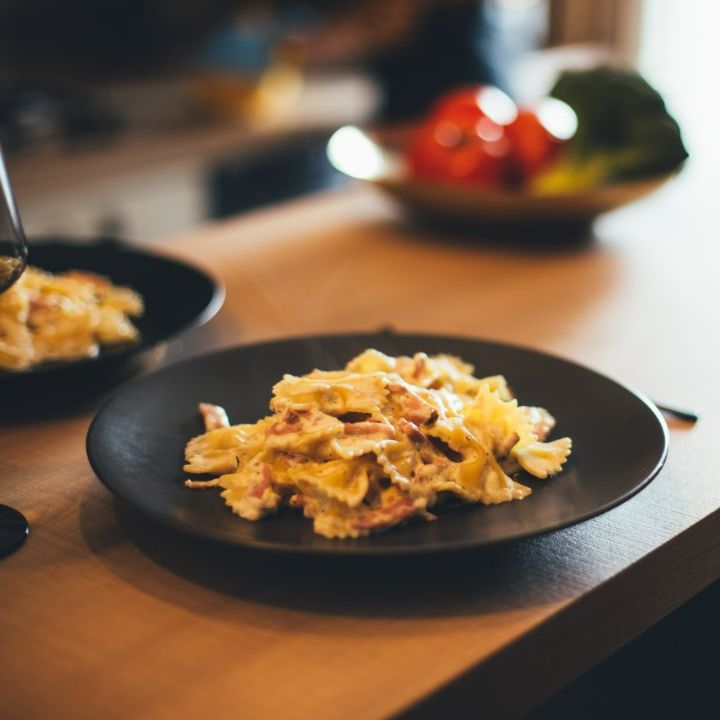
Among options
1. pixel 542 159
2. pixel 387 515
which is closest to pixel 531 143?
pixel 542 159

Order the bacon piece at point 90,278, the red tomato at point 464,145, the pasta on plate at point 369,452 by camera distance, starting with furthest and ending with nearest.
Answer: the red tomato at point 464,145
the bacon piece at point 90,278
the pasta on plate at point 369,452

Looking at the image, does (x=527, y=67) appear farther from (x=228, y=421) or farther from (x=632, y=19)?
(x=228, y=421)

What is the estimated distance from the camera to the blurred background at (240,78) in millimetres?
3242

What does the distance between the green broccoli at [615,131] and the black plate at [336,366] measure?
0.74m

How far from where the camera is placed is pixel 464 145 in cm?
181

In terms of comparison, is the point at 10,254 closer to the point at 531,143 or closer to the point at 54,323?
the point at 54,323

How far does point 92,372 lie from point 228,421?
0.18 metres

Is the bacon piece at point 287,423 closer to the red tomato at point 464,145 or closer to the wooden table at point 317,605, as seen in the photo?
the wooden table at point 317,605

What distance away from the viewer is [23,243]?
885 mm

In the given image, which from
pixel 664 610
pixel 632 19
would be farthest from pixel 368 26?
pixel 664 610

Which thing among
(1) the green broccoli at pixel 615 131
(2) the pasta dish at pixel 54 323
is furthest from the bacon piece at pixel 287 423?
(1) the green broccoli at pixel 615 131

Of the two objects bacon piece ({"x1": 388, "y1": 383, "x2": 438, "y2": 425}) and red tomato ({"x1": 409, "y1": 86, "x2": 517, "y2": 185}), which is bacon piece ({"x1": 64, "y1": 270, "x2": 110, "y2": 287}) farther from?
red tomato ({"x1": 409, "y1": 86, "x2": 517, "y2": 185})

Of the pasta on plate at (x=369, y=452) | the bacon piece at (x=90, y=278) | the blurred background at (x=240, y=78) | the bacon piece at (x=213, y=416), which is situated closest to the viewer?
the pasta on plate at (x=369, y=452)

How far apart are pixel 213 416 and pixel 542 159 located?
104 centimetres
